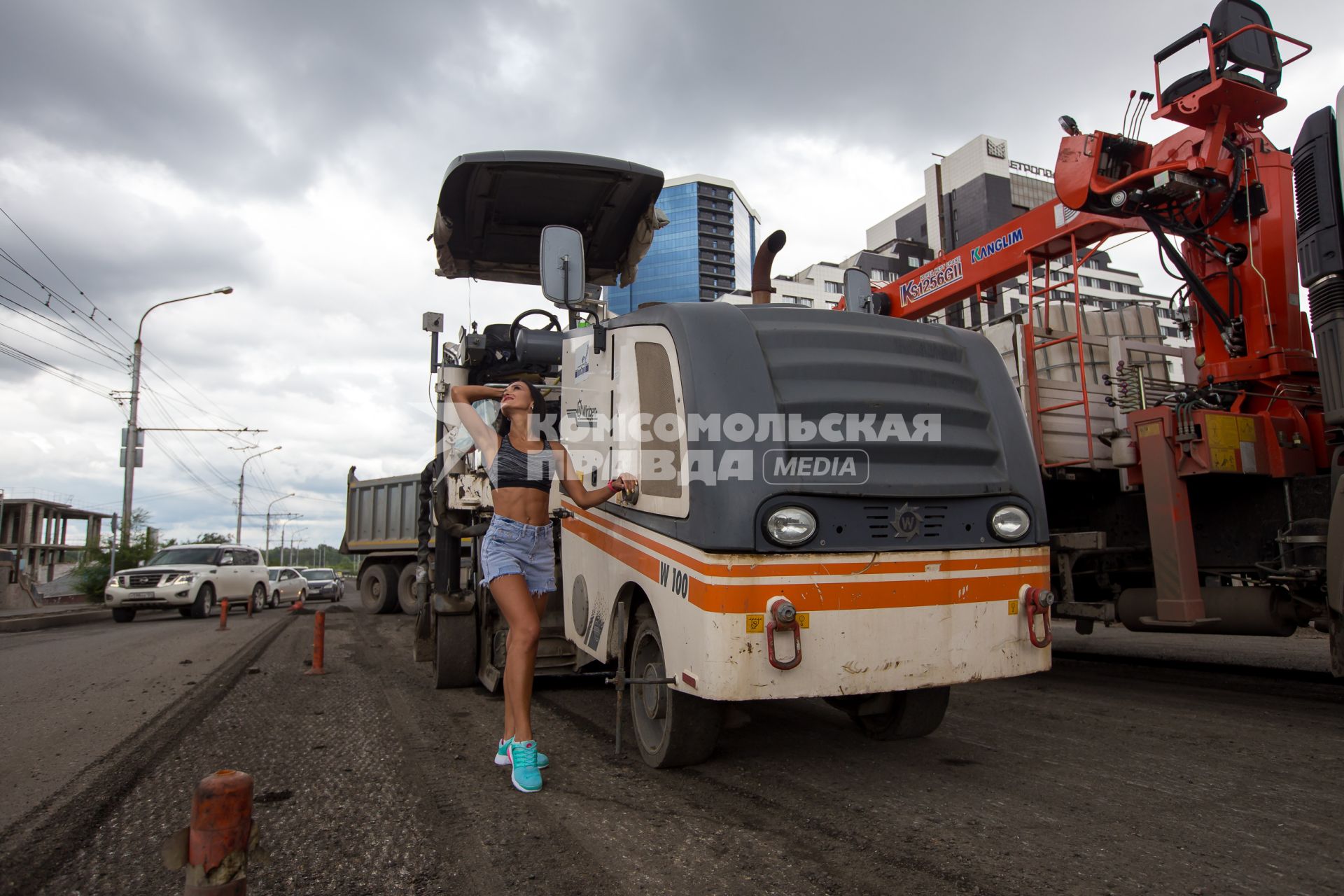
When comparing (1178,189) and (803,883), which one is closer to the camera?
(803,883)

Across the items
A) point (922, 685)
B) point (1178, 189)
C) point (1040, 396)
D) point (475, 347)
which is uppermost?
point (1178, 189)

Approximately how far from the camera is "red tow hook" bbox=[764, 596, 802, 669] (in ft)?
10.1

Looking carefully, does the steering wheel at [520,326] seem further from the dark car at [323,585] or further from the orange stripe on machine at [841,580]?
the dark car at [323,585]

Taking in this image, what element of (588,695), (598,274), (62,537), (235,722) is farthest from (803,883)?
(62,537)

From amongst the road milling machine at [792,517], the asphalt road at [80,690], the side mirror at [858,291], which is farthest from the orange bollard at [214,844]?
the side mirror at [858,291]

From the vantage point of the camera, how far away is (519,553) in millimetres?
3930

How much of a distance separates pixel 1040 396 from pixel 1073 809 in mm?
3662

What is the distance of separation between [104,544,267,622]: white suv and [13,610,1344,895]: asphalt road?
1247cm

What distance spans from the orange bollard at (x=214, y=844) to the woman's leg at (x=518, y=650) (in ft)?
6.22

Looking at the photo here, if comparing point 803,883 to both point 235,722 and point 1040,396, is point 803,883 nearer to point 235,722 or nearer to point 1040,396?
point 235,722

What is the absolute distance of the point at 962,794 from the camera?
11.3 feet

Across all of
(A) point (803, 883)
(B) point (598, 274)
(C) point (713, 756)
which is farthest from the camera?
(B) point (598, 274)

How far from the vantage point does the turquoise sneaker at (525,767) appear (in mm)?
3490

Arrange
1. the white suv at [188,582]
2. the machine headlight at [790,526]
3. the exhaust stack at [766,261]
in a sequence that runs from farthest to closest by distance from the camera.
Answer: the white suv at [188,582] < the exhaust stack at [766,261] < the machine headlight at [790,526]
